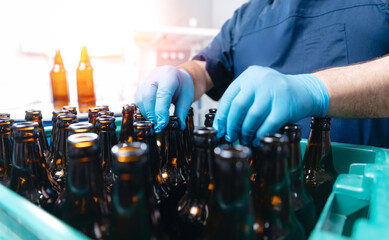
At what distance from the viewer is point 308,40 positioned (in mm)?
1062

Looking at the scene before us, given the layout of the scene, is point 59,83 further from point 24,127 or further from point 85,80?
point 24,127

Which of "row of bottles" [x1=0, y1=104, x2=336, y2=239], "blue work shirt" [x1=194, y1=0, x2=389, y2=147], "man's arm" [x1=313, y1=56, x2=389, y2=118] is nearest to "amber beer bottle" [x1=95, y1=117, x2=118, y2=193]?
"row of bottles" [x1=0, y1=104, x2=336, y2=239]

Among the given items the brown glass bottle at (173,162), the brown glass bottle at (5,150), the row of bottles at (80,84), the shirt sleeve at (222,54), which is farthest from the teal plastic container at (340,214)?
the row of bottles at (80,84)

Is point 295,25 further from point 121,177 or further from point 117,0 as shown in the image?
point 117,0

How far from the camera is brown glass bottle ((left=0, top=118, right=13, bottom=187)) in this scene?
58 centimetres

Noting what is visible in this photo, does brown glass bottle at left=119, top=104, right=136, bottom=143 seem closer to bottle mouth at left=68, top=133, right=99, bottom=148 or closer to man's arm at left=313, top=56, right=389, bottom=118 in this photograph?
bottle mouth at left=68, top=133, right=99, bottom=148

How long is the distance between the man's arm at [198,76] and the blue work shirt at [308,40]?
34 mm

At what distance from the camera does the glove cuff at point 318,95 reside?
69 cm

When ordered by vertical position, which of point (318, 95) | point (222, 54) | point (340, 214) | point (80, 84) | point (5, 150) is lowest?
point (340, 214)

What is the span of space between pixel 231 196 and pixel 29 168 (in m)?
0.42

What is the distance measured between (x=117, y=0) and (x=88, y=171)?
2.63 metres

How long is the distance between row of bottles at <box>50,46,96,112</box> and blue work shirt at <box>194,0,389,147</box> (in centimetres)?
82

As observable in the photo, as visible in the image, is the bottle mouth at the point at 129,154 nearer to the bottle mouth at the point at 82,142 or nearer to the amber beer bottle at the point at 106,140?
the bottle mouth at the point at 82,142

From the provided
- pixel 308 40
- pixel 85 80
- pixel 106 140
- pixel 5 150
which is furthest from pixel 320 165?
pixel 85 80
